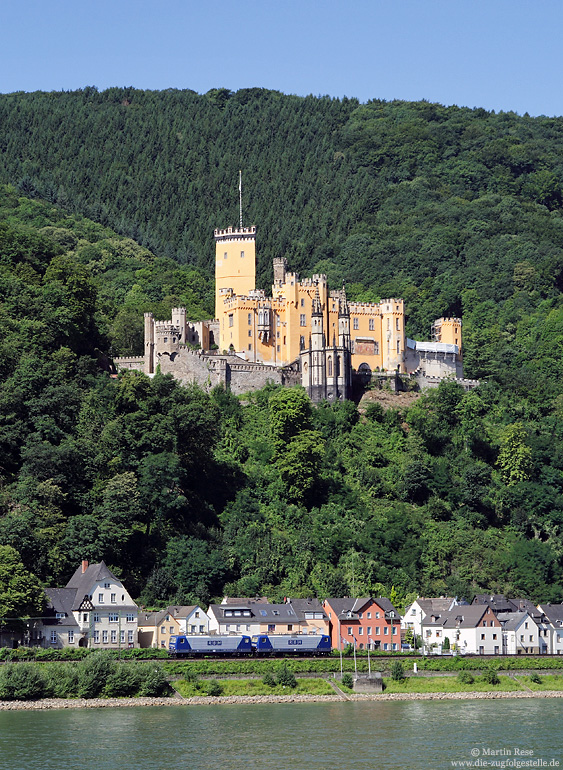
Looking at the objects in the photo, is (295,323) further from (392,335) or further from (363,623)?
(363,623)

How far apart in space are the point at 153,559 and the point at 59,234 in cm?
8120

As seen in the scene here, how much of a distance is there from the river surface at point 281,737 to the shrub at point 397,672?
Answer: 5.26 metres

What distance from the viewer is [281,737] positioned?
53.3 meters

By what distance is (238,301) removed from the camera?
10350 centimetres

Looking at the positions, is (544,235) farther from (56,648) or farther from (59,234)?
(56,648)

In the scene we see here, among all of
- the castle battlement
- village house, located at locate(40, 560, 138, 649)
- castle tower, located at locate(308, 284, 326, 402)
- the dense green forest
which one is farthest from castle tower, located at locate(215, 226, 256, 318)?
village house, located at locate(40, 560, 138, 649)

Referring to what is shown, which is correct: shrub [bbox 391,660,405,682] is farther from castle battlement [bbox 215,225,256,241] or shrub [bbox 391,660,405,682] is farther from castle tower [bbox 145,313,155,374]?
castle battlement [bbox 215,225,256,241]

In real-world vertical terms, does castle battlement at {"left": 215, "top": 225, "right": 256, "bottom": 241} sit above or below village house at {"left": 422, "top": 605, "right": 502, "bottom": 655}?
above

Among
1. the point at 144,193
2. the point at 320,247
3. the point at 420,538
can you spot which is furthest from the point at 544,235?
the point at 420,538

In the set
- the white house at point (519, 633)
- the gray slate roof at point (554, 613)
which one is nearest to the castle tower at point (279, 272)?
the gray slate roof at point (554, 613)

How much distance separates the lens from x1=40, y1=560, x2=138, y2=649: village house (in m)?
70.6

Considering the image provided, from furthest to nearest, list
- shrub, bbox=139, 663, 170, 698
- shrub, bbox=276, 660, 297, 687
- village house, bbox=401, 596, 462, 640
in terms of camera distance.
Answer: village house, bbox=401, 596, 462, 640 < shrub, bbox=276, 660, 297, 687 < shrub, bbox=139, 663, 170, 698

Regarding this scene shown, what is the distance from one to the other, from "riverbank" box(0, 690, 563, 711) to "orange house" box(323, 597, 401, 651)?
988 cm

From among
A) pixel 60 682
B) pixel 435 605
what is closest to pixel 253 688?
pixel 60 682
